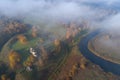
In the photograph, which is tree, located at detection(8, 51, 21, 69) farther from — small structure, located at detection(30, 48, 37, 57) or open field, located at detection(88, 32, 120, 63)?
open field, located at detection(88, 32, 120, 63)

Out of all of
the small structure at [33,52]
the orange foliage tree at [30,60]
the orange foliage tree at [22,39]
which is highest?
the orange foliage tree at [30,60]

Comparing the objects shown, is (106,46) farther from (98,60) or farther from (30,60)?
(30,60)

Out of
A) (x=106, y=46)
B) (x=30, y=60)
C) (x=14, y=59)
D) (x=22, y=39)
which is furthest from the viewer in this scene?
(x=22, y=39)

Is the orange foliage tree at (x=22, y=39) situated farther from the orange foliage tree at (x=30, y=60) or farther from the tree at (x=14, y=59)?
the orange foliage tree at (x=30, y=60)

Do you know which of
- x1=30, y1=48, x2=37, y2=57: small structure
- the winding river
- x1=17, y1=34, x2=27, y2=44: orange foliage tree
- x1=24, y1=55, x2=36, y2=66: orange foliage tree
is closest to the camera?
the winding river

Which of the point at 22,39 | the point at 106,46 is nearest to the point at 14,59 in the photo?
the point at 22,39

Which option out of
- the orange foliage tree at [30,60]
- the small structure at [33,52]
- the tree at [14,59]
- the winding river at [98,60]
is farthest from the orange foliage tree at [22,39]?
the winding river at [98,60]

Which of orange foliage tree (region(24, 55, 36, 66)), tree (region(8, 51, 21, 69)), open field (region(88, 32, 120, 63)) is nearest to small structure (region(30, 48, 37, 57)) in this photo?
orange foliage tree (region(24, 55, 36, 66))

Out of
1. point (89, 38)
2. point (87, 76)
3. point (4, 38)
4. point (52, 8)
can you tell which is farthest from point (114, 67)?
point (52, 8)

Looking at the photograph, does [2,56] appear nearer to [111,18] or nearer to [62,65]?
[62,65]

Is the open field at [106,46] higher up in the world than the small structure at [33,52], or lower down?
lower down

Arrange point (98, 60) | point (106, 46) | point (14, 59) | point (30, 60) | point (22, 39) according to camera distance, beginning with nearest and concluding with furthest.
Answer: point (30, 60), point (14, 59), point (98, 60), point (106, 46), point (22, 39)

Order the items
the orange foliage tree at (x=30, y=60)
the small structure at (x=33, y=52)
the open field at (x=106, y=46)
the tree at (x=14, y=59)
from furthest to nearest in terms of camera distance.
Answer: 1. the open field at (x=106, y=46)
2. the small structure at (x=33, y=52)
3. the tree at (x=14, y=59)
4. the orange foliage tree at (x=30, y=60)
